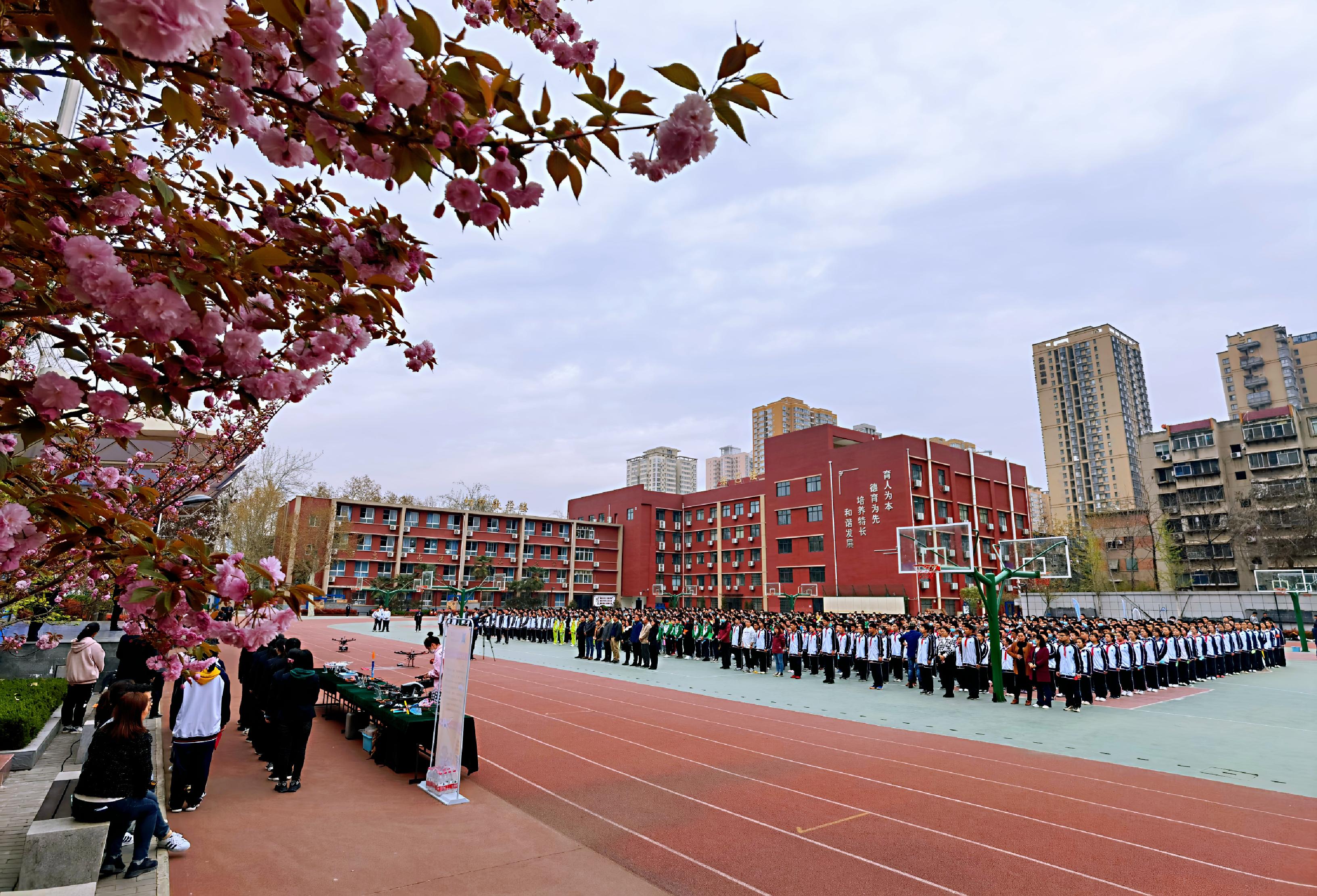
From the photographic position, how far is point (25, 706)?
9430 millimetres

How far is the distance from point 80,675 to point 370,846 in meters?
7.29

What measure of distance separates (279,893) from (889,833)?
579cm

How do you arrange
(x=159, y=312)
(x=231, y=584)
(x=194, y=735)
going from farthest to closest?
(x=194, y=735) → (x=231, y=584) → (x=159, y=312)

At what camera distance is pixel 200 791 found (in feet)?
24.6

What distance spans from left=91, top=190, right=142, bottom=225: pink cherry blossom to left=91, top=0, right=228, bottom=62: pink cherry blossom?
136 centimetres

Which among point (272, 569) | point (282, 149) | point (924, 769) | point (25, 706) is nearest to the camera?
point (282, 149)

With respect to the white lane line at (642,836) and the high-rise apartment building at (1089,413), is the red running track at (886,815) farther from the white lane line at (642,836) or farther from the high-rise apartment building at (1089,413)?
the high-rise apartment building at (1089,413)

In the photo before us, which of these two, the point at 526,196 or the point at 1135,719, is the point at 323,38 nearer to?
the point at 526,196

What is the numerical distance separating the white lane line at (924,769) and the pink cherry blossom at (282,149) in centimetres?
953

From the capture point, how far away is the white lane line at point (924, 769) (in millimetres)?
7129

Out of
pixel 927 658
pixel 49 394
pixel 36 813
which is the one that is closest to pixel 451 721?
pixel 36 813

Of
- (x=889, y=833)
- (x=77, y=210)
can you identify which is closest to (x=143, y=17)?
(x=77, y=210)

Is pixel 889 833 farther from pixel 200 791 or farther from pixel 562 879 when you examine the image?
pixel 200 791

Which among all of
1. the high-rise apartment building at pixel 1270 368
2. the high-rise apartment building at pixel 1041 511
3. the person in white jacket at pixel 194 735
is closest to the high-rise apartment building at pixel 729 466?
the high-rise apartment building at pixel 1041 511
